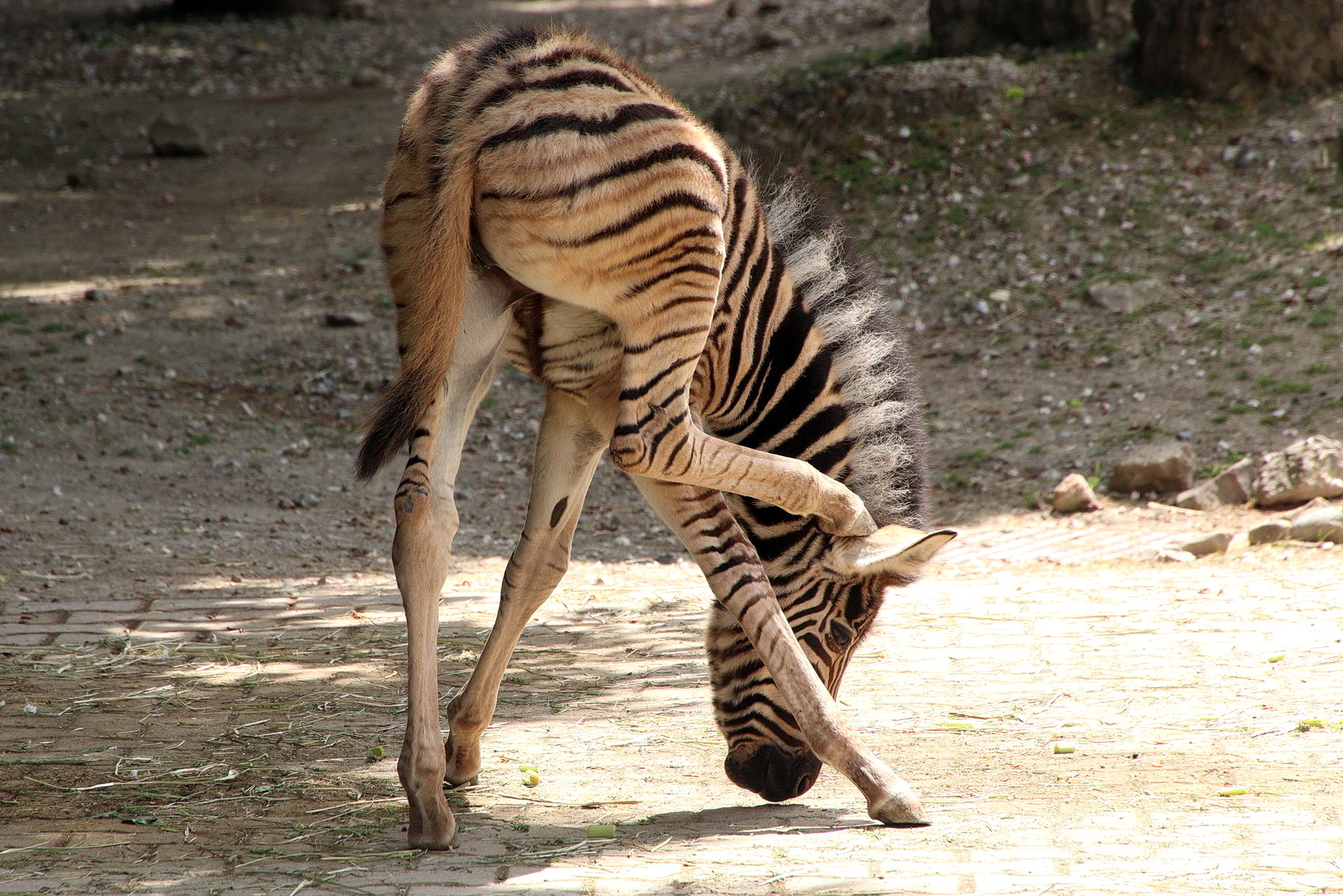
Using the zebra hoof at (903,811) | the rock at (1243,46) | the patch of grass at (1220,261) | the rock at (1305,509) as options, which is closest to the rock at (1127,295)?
the patch of grass at (1220,261)

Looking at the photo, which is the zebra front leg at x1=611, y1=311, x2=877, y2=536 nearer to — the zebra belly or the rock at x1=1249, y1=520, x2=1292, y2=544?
the zebra belly

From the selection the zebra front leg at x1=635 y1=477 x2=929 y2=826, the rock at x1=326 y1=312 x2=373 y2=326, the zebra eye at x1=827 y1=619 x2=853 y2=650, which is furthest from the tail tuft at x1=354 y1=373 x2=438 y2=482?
the rock at x1=326 y1=312 x2=373 y2=326

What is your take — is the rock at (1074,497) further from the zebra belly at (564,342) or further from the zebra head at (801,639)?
the zebra belly at (564,342)

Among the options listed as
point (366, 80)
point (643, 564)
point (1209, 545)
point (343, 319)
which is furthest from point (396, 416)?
point (366, 80)

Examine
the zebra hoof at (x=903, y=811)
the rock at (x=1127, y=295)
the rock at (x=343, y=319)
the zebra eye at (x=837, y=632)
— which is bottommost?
the rock at (x=343, y=319)

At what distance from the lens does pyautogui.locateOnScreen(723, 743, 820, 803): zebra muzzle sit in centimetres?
390

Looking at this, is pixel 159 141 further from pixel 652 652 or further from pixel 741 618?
pixel 741 618

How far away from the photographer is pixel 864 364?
14.0 feet

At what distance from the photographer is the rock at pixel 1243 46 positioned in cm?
1048

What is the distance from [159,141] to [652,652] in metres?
11.0


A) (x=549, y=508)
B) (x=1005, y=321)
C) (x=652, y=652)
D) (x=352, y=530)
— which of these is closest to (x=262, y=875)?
(x=549, y=508)

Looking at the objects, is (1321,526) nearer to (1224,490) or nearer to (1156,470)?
(1224,490)

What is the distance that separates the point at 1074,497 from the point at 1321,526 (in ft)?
4.56

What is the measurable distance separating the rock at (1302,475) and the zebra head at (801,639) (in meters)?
4.17
